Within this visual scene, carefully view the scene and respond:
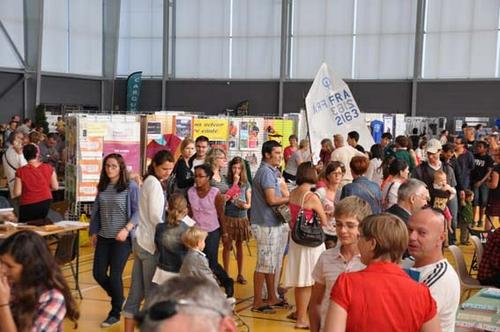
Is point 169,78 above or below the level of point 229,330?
above

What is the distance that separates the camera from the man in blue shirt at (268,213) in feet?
22.5

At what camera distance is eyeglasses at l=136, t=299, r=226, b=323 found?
155cm

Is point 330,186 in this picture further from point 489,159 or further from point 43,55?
point 43,55

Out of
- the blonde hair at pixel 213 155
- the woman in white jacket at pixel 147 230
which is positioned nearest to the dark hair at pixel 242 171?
the blonde hair at pixel 213 155

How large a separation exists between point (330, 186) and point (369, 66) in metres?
18.6

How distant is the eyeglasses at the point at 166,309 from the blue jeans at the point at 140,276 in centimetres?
423

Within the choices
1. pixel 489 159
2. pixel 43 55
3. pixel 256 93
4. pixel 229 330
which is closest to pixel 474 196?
pixel 489 159

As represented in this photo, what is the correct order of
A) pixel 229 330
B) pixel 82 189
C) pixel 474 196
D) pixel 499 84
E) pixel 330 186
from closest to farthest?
pixel 229 330
pixel 330 186
pixel 82 189
pixel 474 196
pixel 499 84

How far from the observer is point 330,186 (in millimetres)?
6727

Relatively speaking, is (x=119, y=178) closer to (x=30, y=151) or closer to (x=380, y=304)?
(x=30, y=151)

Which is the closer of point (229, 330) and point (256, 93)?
point (229, 330)

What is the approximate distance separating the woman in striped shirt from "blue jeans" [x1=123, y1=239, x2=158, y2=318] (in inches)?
15.4

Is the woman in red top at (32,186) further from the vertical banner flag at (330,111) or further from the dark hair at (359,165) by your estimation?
the vertical banner flag at (330,111)

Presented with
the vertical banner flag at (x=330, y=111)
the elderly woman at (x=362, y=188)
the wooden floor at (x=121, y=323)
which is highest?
the vertical banner flag at (x=330, y=111)
